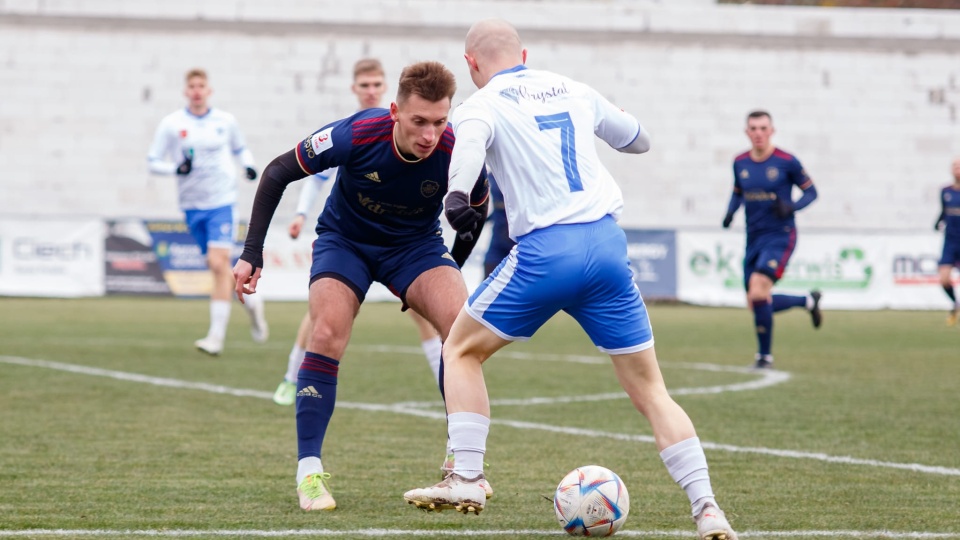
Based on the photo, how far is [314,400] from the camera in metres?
5.48

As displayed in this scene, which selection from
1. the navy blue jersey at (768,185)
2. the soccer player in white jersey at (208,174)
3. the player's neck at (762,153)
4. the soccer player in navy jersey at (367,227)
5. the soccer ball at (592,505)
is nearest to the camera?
the soccer ball at (592,505)

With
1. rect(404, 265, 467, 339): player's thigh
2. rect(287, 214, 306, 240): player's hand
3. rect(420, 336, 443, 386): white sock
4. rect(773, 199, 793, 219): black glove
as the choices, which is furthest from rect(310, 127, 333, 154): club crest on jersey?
rect(773, 199, 793, 219): black glove

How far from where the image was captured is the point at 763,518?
16.0 feet

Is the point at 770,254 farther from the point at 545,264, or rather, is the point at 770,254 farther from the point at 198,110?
the point at 545,264

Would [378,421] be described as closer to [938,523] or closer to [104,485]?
[104,485]

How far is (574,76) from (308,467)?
25345 millimetres

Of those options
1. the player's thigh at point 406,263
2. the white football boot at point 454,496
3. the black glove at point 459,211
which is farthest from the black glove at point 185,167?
the black glove at point 459,211

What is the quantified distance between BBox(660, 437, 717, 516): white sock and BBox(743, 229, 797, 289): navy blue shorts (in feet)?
26.8

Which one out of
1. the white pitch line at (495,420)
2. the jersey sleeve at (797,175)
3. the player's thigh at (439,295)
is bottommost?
the white pitch line at (495,420)

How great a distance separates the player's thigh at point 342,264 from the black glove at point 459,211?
4.52ft

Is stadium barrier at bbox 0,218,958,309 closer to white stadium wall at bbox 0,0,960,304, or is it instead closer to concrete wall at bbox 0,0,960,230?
white stadium wall at bbox 0,0,960,304

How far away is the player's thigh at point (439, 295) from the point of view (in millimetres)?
5621

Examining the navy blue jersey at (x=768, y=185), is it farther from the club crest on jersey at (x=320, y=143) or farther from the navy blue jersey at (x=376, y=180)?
the club crest on jersey at (x=320, y=143)

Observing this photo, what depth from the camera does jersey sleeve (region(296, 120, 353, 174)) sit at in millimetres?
5336
